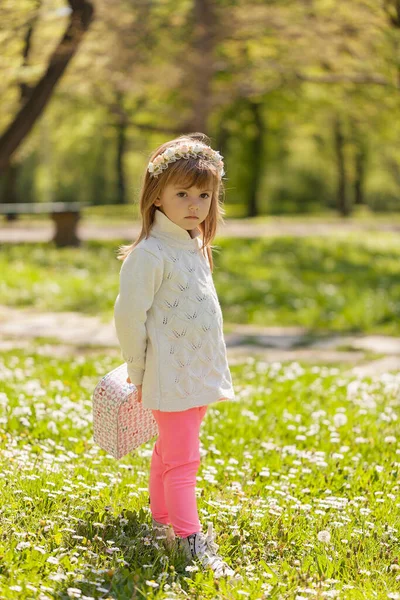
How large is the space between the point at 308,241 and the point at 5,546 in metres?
15.1

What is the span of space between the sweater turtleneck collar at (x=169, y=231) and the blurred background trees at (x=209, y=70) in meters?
0.55

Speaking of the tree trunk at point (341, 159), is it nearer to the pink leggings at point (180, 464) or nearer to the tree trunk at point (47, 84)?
the tree trunk at point (47, 84)

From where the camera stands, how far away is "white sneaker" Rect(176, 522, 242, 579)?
3334 millimetres

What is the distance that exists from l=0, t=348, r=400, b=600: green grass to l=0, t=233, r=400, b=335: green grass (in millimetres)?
3149

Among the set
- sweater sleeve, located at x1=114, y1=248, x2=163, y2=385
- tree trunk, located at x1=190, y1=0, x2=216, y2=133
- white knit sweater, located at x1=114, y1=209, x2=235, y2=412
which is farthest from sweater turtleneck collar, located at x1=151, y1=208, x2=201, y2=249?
tree trunk, located at x1=190, y1=0, x2=216, y2=133

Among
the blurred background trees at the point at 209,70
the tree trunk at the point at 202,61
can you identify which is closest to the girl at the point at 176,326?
the blurred background trees at the point at 209,70

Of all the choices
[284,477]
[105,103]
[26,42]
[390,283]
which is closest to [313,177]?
[105,103]

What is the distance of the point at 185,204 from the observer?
3.50m

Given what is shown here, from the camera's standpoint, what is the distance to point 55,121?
2450 centimetres

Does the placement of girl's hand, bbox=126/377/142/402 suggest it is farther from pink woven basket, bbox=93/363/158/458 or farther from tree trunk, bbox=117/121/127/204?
tree trunk, bbox=117/121/127/204

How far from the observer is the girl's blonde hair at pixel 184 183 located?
3473 millimetres

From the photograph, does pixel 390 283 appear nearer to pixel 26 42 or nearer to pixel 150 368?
pixel 26 42

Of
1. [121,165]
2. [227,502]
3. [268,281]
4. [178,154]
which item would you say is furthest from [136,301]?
[121,165]

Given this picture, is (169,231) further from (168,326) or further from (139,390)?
(139,390)
